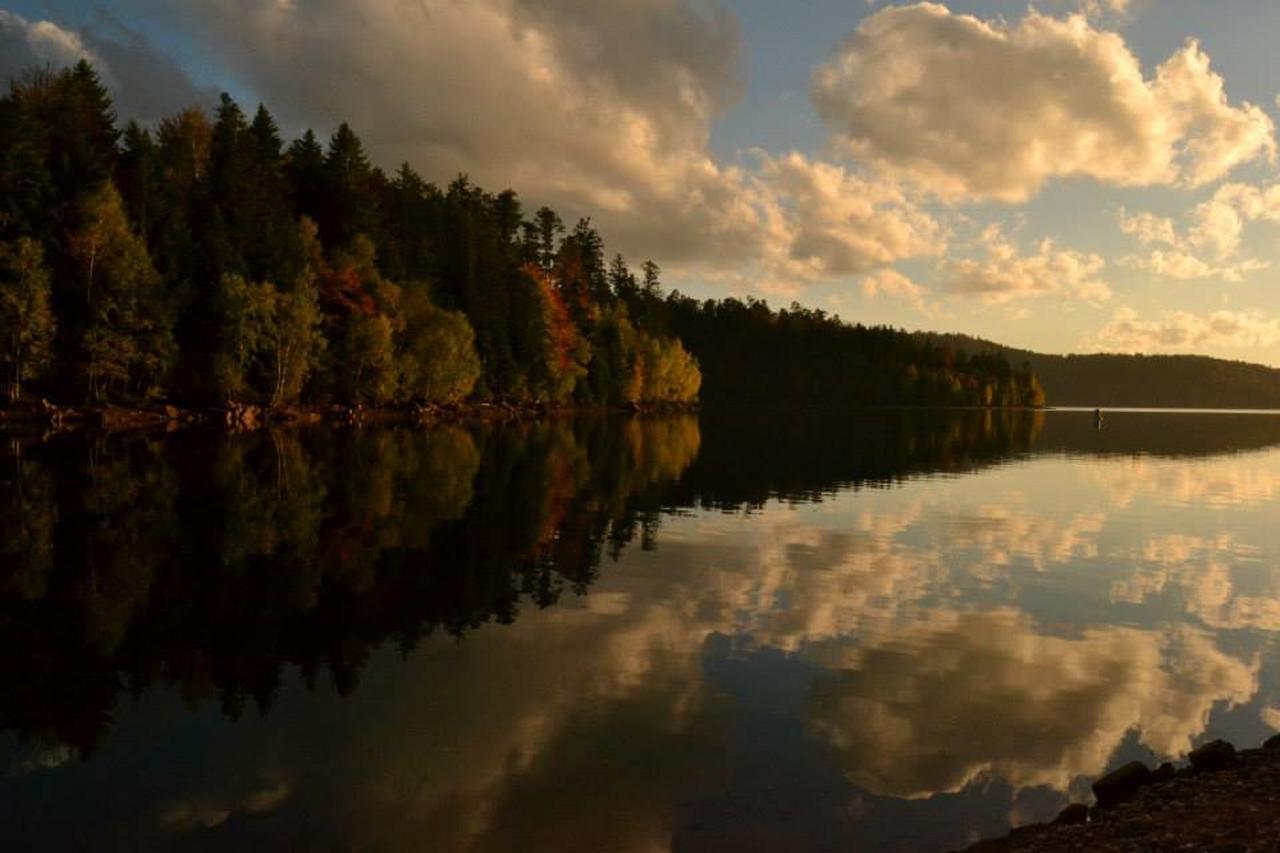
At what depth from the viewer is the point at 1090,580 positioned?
25.8 meters

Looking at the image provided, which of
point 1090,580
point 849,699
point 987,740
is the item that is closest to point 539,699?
point 849,699

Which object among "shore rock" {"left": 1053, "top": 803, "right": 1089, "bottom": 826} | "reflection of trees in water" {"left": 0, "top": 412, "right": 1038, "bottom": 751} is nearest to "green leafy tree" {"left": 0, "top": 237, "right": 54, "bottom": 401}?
"reflection of trees in water" {"left": 0, "top": 412, "right": 1038, "bottom": 751}

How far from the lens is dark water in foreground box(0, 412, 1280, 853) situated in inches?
432

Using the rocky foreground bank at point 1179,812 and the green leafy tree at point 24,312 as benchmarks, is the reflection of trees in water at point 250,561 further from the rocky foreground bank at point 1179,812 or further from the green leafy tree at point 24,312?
the green leafy tree at point 24,312

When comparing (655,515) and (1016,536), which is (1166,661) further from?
(655,515)

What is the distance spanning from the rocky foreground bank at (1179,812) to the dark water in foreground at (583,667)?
2.23ft

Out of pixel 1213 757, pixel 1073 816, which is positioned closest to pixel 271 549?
pixel 1073 816

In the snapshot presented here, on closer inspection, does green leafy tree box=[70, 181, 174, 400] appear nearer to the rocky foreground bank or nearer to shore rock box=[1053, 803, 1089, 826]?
shore rock box=[1053, 803, 1089, 826]

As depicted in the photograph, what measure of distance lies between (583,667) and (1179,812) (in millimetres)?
10124

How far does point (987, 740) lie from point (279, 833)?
1072 cm

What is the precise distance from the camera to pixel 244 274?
8600cm

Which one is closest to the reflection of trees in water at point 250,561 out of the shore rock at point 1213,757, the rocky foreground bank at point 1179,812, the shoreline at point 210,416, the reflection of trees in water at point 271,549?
the reflection of trees in water at point 271,549

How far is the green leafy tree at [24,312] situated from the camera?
65.9m

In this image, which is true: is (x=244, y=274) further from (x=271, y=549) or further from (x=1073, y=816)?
(x=1073, y=816)
